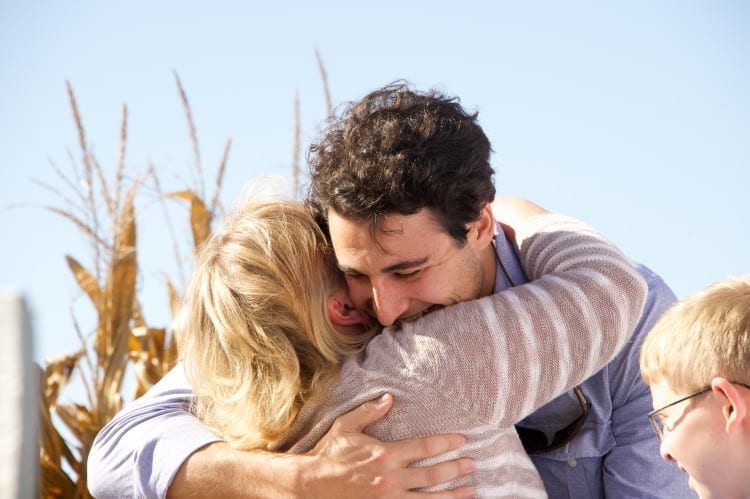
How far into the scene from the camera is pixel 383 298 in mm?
Answer: 2178

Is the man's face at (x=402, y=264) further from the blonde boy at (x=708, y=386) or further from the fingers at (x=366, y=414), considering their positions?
the blonde boy at (x=708, y=386)

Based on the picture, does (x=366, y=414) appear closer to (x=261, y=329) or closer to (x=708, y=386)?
(x=261, y=329)

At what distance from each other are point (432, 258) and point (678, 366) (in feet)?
2.15

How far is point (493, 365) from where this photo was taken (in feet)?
6.30

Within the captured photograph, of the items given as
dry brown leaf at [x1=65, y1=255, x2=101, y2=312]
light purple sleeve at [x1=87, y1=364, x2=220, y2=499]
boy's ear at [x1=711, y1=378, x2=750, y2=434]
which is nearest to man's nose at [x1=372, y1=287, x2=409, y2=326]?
light purple sleeve at [x1=87, y1=364, x2=220, y2=499]

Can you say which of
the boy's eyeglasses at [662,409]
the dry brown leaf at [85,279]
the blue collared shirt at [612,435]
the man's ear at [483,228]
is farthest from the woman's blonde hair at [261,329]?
the dry brown leaf at [85,279]

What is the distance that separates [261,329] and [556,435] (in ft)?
2.57

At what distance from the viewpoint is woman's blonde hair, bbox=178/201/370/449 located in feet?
6.97

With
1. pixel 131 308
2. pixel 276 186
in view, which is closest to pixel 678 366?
pixel 276 186

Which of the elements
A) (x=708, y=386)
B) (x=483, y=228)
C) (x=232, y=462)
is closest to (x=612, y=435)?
(x=483, y=228)

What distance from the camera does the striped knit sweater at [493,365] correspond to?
193cm

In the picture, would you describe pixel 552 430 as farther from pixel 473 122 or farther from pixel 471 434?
pixel 473 122

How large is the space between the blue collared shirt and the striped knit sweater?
0.31m

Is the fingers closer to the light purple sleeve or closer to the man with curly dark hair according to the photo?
the man with curly dark hair
